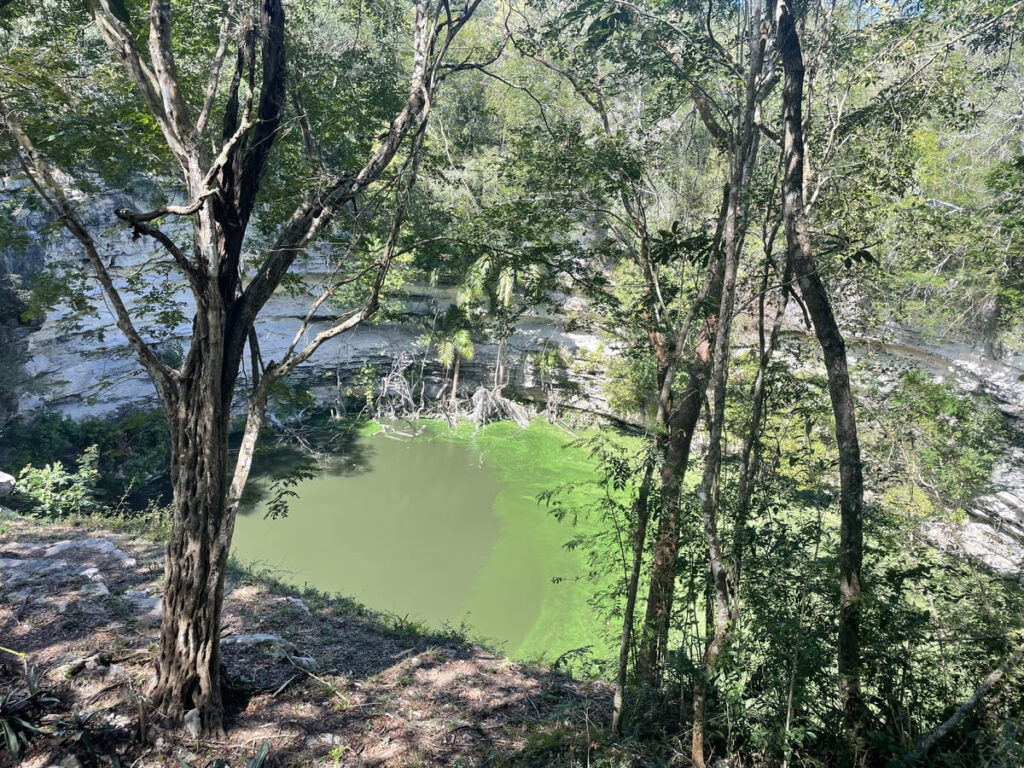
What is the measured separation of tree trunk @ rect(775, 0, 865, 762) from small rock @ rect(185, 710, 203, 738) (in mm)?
2923

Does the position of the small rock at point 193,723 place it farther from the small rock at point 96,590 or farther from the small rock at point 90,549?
the small rock at point 90,549

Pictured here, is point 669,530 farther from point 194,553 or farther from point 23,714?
point 23,714

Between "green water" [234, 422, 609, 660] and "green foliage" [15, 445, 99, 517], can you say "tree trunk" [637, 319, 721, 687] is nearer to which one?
"green water" [234, 422, 609, 660]

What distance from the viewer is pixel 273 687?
334 centimetres

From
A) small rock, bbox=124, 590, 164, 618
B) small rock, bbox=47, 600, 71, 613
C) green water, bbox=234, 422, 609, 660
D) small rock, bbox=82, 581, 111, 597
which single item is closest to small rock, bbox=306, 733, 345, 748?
small rock, bbox=124, 590, 164, 618

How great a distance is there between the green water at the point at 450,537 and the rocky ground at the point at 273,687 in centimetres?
186

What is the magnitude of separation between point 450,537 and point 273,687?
700cm

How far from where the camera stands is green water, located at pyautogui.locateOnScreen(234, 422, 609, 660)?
7.79 m

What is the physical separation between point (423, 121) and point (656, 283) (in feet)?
6.15

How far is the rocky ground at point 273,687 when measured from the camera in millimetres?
2666

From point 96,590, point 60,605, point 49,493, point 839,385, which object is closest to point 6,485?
point 49,493

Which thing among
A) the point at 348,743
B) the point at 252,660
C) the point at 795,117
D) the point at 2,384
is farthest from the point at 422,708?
the point at 2,384

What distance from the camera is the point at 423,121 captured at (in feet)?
10.0

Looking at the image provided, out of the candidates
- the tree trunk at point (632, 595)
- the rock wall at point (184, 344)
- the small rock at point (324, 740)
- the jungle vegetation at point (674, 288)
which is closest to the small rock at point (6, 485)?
the rock wall at point (184, 344)
